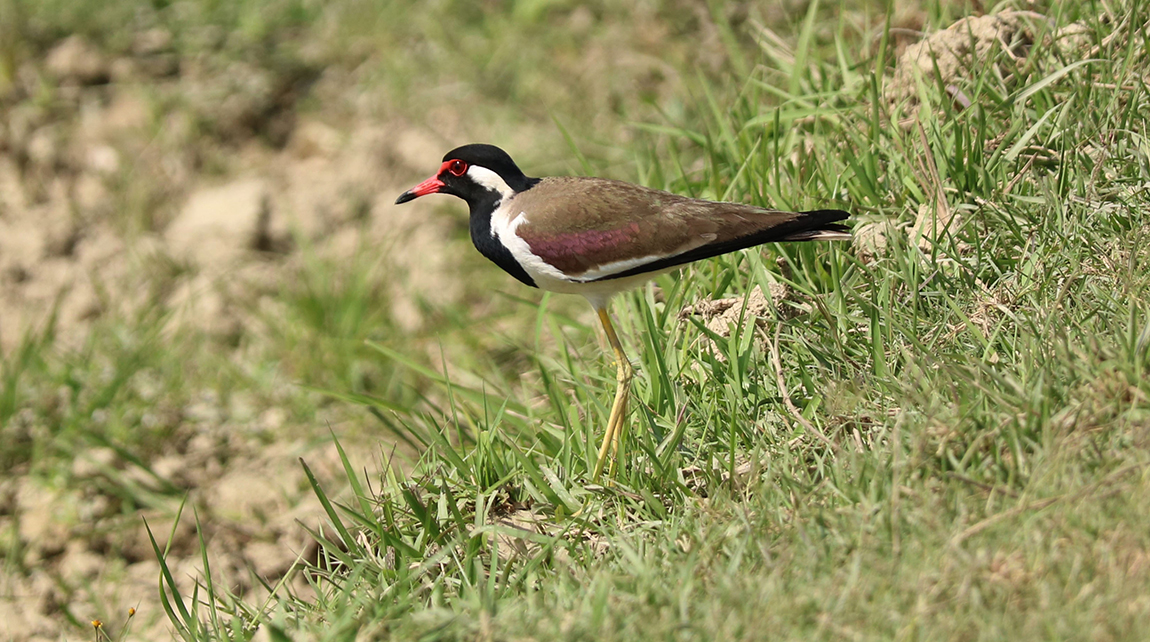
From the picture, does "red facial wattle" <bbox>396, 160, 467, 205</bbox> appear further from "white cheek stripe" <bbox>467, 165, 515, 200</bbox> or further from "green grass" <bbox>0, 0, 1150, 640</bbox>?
"green grass" <bbox>0, 0, 1150, 640</bbox>

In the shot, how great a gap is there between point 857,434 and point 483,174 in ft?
5.41

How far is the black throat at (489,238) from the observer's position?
141 inches

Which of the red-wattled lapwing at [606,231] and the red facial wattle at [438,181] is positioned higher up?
the red facial wattle at [438,181]

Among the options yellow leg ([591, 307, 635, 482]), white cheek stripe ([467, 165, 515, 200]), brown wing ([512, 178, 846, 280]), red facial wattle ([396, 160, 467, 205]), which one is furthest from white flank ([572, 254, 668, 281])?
red facial wattle ([396, 160, 467, 205])

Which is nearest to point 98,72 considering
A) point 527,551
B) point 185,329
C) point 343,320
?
point 185,329

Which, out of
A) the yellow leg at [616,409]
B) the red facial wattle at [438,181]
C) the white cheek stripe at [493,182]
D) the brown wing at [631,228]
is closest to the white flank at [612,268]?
the brown wing at [631,228]

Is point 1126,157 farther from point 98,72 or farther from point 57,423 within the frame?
point 98,72

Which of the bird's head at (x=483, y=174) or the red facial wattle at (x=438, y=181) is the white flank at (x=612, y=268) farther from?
the red facial wattle at (x=438, y=181)

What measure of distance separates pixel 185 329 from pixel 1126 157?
4.76 meters

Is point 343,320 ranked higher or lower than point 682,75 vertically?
lower

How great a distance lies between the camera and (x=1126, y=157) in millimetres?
3627

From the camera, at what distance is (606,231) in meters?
3.49

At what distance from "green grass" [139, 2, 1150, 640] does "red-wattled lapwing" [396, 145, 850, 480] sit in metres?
0.24

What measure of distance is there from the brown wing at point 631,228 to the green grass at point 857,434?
269 mm
